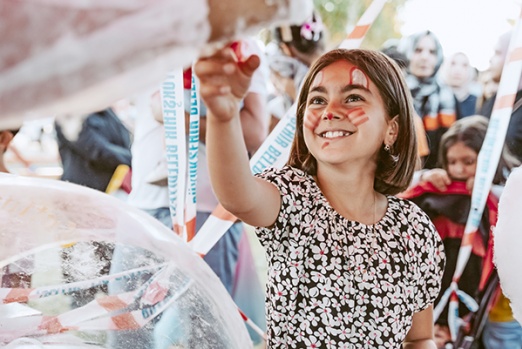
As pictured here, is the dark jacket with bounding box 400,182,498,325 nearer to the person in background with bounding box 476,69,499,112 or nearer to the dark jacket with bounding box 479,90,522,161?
the dark jacket with bounding box 479,90,522,161

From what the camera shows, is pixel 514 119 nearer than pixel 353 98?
No

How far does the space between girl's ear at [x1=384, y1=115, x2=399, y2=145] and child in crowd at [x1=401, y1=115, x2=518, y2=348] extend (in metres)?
0.94

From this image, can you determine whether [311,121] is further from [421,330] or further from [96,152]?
[96,152]

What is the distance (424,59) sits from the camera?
194cm

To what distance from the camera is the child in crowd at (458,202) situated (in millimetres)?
1892

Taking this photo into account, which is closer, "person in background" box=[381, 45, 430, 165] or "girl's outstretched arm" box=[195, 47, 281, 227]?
"girl's outstretched arm" box=[195, 47, 281, 227]

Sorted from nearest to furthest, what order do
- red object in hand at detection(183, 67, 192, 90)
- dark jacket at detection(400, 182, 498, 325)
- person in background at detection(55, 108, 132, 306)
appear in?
red object in hand at detection(183, 67, 192, 90), person in background at detection(55, 108, 132, 306), dark jacket at detection(400, 182, 498, 325)

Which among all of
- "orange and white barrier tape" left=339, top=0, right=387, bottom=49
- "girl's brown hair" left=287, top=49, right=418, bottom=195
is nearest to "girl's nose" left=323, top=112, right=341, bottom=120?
"girl's brown hair" left=287, top=49, right=418, bottom=195

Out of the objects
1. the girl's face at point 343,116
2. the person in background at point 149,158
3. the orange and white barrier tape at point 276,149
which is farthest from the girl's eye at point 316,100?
the person in background at point 149,158

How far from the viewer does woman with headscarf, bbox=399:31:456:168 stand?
194cm

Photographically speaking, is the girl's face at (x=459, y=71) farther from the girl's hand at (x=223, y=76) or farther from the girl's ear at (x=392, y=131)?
the girl's hand at (x=223, y=76)

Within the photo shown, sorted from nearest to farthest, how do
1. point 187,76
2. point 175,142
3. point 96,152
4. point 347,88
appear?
point 187,76 → point 347,88 → point 175,142 → point 96,152

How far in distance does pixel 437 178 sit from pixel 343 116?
1.15 m

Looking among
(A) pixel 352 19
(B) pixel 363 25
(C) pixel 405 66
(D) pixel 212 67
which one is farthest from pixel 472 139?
(D) pixel 212 67
